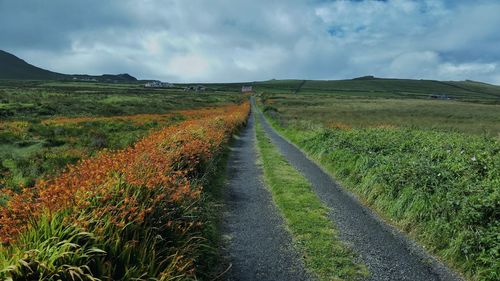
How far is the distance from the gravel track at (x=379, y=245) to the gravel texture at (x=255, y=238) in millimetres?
1409

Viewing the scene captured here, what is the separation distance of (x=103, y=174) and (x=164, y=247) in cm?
183

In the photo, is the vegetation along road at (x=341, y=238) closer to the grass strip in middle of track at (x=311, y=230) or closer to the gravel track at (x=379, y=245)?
the gravel track at (x=379, y=245)

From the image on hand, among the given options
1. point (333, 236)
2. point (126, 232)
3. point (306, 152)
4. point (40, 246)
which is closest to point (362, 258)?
point (333, 236)

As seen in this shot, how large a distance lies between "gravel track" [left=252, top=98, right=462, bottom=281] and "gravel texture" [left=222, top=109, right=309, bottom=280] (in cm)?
141

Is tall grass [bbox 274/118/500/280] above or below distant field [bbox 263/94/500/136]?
above

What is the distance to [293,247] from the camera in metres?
8.02

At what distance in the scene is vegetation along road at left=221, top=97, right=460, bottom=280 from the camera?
7.03 m

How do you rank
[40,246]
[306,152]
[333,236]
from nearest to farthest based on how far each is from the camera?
[40,246]
[333,236]
[306,152]

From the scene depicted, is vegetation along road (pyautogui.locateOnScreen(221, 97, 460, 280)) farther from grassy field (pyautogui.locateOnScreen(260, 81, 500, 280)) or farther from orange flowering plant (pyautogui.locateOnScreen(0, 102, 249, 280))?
orange flowering plant (pyautogui.locateOnScreen(0, 102, 249, 280))

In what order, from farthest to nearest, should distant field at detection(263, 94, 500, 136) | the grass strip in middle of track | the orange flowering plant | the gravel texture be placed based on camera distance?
distant field at detection(263, 94, 500, 136) < the grass strip in middle of track < the gravel texture < the orange flowering plant

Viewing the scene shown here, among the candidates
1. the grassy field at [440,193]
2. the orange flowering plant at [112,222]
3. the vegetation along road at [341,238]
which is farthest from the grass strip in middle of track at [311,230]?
the orange flowering plant at [112,222]

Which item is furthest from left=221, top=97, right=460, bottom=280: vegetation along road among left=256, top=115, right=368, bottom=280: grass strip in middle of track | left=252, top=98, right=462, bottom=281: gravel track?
left=256, top=115, right=368, bottom=280: grass strip in middle of track

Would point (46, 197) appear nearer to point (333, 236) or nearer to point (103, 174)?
point (103, 174)

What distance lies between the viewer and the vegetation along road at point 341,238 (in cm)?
703
